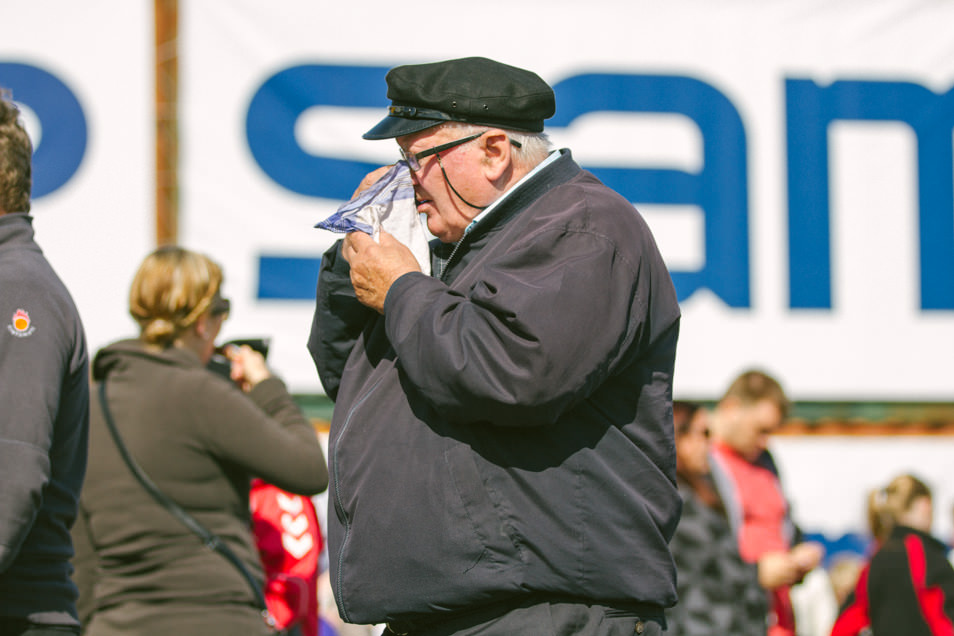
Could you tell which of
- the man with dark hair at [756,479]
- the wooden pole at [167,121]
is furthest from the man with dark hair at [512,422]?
the wooden pole at [167,121]

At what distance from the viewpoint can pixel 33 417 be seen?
1.92m

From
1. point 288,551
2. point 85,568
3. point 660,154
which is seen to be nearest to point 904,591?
point 288,551

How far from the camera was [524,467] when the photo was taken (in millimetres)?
1771

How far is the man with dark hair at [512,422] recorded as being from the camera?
173 centimetres

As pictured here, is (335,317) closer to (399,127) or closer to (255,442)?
(399,127)

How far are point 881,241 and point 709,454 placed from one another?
2559mm

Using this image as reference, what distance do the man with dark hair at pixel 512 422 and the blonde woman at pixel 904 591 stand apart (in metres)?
3.02

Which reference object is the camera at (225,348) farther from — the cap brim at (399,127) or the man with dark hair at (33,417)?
the cap brim at (399,127)

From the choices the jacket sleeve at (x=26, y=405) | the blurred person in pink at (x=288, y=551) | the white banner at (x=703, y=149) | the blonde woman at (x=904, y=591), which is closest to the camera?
the jacket sleeve at (x=26, y=405)

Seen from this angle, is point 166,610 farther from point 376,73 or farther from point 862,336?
point 862,336

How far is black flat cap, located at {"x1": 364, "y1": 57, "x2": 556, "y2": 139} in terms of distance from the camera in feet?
6.50

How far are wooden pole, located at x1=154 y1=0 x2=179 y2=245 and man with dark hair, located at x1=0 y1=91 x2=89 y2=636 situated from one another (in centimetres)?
408

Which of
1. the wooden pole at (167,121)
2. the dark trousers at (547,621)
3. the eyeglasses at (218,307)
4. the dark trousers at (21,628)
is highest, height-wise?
the wooden pole at (167,121)

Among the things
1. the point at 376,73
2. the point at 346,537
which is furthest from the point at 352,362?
the point at 376,73
